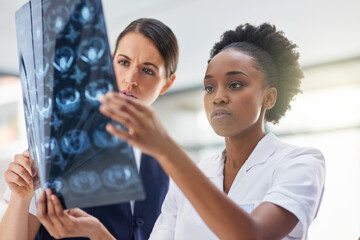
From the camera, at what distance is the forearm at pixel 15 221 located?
40.3 inches

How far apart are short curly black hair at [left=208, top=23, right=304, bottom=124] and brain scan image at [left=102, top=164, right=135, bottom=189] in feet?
1.82

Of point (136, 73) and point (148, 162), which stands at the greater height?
point (136, 73)

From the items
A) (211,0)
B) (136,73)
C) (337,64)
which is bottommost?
(136,73)

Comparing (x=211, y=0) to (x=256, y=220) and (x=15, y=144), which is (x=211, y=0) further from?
(x=256, y=220)

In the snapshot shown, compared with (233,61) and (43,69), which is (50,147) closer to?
(43,69)

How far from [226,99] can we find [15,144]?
12.2 feet

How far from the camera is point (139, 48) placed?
3.91 ft

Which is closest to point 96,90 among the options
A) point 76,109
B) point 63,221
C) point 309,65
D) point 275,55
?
point 76,109

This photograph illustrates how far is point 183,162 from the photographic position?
25.1 inches

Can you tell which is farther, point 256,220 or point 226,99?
point 226,99

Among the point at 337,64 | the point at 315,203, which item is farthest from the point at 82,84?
the point at 337,64

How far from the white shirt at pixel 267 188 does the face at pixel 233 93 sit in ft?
0.33

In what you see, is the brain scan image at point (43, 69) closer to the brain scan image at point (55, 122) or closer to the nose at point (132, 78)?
the brain scan image at point (55, 122)

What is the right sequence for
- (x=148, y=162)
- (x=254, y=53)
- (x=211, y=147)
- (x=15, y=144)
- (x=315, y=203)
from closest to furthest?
(x=315, y=203), (x=254, y=53), (x=148, y=162), (x=15, y=144), (x=211, y=147)
